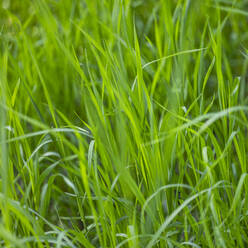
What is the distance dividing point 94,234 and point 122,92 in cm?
43

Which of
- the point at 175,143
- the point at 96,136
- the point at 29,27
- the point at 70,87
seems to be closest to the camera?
the point at 96,136

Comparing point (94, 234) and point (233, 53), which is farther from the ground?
point (233, 53)

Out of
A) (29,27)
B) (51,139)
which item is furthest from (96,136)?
(29,27)

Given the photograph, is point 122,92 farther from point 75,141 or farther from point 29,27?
point 29,27

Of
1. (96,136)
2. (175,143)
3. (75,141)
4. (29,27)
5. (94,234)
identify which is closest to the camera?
(96,136)

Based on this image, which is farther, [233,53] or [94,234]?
[233,53]

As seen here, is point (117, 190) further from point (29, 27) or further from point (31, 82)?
point (29, 27)

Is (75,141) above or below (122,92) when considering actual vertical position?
below

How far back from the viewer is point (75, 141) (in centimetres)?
133

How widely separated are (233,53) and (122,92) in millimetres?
1014

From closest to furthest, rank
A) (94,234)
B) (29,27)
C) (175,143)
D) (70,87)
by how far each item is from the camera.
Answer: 1. (175,143)
2. (94,234)
3. (70,87)
4. (29,27)

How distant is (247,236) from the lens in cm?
99

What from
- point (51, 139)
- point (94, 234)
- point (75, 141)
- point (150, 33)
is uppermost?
point (150, 33)

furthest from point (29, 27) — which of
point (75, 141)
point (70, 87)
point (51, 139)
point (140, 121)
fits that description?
point (140, 121)
